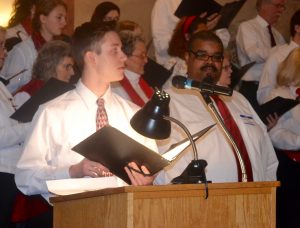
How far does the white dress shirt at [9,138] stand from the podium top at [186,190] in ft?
4.63

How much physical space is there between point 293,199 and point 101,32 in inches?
101

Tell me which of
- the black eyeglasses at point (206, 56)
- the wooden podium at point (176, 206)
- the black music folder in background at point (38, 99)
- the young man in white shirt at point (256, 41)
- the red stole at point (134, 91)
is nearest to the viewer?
the wooden podium at point (176, 206)

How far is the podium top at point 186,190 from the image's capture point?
3.54m

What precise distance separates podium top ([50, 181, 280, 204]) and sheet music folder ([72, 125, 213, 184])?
233mm

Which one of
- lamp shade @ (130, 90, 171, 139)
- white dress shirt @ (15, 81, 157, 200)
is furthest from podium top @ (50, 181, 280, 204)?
white dress shirt @ (15, 81, 157, 200)

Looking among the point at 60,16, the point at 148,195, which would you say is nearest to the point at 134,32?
the point at 60,16

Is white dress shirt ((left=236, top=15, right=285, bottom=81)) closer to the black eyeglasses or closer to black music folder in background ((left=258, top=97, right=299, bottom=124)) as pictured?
black music folder in background ((left=258, top=97, right=299, bottom=124))

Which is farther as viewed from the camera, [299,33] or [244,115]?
[299,33]

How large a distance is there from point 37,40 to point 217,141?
1.99 meters

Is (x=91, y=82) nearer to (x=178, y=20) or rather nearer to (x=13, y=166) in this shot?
(x=13, y=166)

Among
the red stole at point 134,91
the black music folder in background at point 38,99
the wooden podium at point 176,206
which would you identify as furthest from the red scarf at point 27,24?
the wooden podium at point 176,206

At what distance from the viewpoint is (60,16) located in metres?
6.88

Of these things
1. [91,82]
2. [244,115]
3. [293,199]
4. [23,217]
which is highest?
[91,82]

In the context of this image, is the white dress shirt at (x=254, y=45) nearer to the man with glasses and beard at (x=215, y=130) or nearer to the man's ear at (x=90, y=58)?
the man with glasses and beard at (x=215, y=130)
